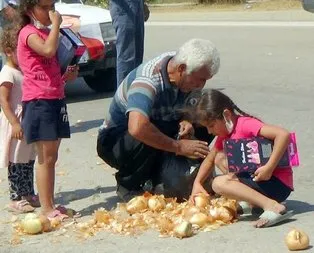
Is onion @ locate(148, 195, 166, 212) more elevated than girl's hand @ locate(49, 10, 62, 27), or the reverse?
girl's hand @ locate(49, 10, 62, 27)

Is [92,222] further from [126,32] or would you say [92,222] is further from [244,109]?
[244,109]

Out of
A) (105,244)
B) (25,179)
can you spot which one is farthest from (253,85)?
(105,244)

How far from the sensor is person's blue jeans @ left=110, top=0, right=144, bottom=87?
9570 millimetres

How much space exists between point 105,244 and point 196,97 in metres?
1.14

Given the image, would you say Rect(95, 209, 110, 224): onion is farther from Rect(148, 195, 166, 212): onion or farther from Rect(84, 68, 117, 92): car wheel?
Rect(84, 68, 117, 92): car wheel

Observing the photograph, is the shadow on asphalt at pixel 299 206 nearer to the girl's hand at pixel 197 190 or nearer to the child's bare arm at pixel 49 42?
the girl's hand at pixel 197 190

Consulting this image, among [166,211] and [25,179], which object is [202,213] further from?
[25,179]

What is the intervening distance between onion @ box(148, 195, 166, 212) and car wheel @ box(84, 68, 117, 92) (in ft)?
21.9

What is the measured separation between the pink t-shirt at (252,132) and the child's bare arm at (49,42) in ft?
4.22

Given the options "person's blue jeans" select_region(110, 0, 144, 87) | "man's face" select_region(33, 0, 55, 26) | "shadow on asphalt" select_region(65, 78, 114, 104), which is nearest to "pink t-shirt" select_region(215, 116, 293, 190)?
"man's face" select_region(33, 0, 55, 26)

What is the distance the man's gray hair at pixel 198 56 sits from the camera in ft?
20.0

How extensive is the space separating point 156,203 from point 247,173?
0.74m

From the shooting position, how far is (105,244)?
5.77 m

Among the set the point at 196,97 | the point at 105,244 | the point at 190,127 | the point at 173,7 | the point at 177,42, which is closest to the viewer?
the point at 105,244
